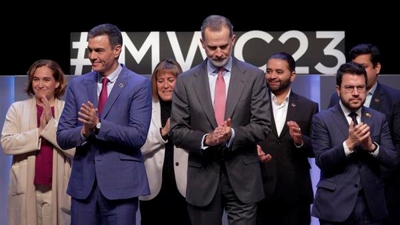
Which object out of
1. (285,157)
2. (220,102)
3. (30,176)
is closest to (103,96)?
(220,102)

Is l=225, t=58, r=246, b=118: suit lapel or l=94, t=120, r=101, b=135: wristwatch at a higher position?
l=225, t=58, r=246, b=118: suit lapel

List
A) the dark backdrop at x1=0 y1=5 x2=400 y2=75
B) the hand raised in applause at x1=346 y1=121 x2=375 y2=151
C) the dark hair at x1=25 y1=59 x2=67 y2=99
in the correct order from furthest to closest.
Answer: the dark backdrop at x1=0 y1=5 x2=400 y2=75, the dark hair at x1=25 y1=59 x2=67 y2=99, the hand raised in applause at x1=346 y1=121 x2=375 y2=151

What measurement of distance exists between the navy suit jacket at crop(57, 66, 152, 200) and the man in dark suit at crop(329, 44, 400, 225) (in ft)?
5.01

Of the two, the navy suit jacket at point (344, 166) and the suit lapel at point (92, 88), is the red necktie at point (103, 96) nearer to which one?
the suit lapel at point (92, 88)

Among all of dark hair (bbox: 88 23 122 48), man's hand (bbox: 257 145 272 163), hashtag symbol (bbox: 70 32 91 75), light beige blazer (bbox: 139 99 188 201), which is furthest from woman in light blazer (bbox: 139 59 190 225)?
hashtag symbol (bbox: 70 32 91 75)

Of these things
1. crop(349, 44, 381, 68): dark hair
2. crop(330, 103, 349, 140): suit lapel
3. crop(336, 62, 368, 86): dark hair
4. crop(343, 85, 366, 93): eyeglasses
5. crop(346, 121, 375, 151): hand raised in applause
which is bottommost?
crop(346, 121, 375, 151): hand raised in applause

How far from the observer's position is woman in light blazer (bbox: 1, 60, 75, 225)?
5086 millimetres

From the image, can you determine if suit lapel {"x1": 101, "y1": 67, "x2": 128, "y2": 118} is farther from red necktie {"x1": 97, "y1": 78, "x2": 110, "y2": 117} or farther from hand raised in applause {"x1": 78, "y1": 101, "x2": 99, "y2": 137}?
hand raised in applause {"x1": 78, "y1": 101, "x2": 99, "y2": 137}

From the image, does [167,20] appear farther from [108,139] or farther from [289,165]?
[108,139]

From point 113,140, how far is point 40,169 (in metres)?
1.16

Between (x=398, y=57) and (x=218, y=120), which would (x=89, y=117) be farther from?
(x=398, y=57)

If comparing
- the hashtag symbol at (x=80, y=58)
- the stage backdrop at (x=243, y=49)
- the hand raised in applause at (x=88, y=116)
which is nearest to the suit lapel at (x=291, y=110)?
the stage backdrop at (x=243, y=49)

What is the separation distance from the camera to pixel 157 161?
5129mm

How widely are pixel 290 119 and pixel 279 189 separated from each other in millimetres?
499
